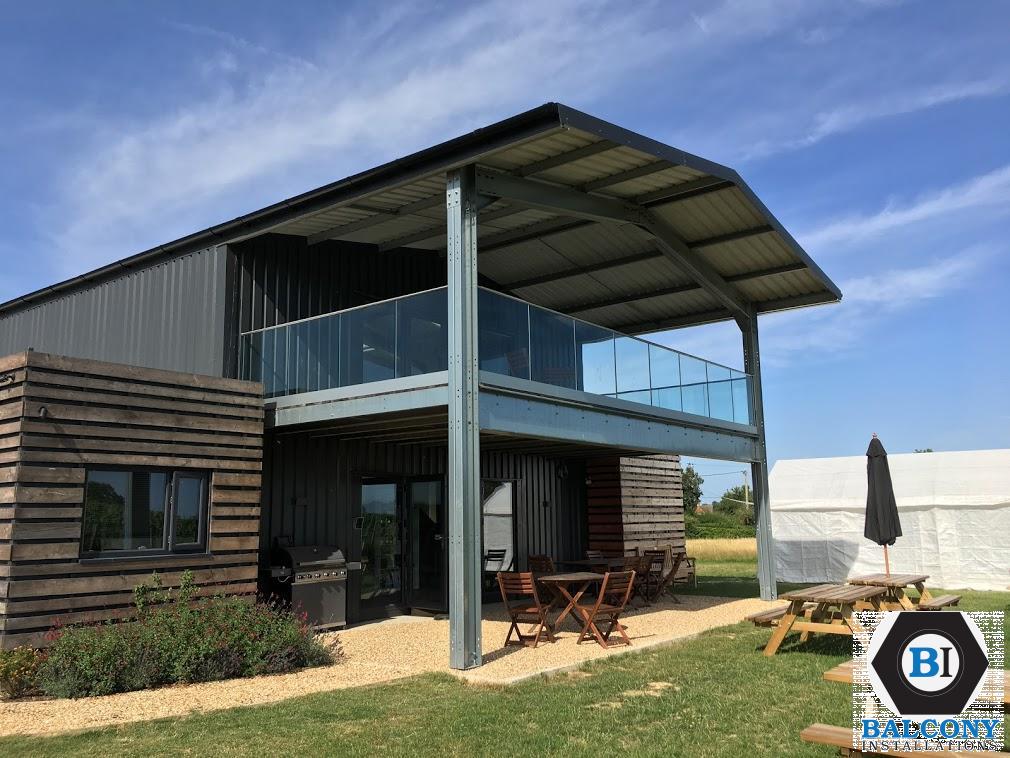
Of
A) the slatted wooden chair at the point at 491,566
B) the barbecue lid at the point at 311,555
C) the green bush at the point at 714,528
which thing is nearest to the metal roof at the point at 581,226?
the barbecue lid at the point at 311,555

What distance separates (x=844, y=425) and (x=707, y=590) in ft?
119

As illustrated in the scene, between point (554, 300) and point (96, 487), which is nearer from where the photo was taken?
point (96, 487)

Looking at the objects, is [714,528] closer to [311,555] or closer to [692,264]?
[692,264]

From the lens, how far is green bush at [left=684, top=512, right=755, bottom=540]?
130ft

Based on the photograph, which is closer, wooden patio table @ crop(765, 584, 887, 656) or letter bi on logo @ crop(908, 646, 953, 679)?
letter bi on logo @ crop(908, 646, 953, 679)

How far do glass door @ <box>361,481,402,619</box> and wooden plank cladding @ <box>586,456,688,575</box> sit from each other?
5096 millimetres

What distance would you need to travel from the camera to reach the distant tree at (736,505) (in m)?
45.3

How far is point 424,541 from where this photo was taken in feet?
43.7

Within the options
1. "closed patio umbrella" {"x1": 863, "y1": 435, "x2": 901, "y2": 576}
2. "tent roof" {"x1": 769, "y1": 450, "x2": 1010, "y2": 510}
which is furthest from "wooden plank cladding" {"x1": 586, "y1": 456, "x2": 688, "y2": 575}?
"closed patio umbrella" {"x1": 863, "y1": 435, "x2": 901, "y2": 576}

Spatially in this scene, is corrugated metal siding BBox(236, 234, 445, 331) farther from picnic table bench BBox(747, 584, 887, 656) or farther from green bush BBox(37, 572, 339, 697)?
picnic table bench BBox(747, 584, 887, 656)

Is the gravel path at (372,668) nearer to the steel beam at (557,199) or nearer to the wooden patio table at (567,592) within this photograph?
the wooden patio table at (567,592)

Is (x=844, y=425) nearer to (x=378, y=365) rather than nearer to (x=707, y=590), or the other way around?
(x=707, y=590)

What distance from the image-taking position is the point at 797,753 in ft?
16.6

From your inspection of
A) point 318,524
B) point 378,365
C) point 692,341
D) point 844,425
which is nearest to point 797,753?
point 378,365
